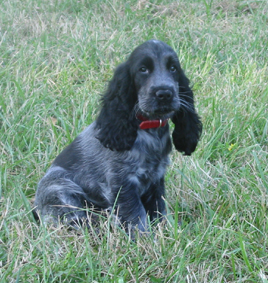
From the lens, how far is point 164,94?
3164 millimetres

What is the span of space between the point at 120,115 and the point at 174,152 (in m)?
1.28

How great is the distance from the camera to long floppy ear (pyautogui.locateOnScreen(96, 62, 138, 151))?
11.2ft

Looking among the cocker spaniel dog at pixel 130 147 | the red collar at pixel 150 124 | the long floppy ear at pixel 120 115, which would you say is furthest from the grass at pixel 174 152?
the long floppy ear at pixel 120 115

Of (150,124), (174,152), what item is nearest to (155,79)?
(150,124)

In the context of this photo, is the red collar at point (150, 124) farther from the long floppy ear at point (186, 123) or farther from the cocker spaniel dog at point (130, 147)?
the long floppy ear at point (186, 123)

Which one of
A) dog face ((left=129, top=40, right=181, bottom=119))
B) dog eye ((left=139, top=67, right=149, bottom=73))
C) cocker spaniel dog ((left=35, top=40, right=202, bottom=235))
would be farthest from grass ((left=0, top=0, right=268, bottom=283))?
dog eye ((left=139, top=67, right=149, bottom=73))

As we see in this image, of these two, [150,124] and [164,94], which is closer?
[164,94]

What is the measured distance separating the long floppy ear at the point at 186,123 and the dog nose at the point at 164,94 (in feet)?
1.57

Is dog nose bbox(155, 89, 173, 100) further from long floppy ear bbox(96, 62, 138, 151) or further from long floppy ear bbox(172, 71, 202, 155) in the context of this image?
long floppy ear bbox(172, 71, 202, 155)

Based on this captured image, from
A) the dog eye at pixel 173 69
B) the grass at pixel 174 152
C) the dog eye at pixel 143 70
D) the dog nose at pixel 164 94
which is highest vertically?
the dog eye at pixel 143 70

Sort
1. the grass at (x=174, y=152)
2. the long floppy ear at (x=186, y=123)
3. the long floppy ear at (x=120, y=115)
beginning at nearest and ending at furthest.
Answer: the grass at (x=174, y=152) → the long floppy ear at (x=120, y=115) → the long floppy ear at (x=186, y=123)

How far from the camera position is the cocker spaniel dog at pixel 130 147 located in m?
3.30

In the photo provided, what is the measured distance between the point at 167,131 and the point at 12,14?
4689 millimetres

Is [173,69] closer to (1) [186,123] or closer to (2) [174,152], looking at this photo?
(1) [186,123]
